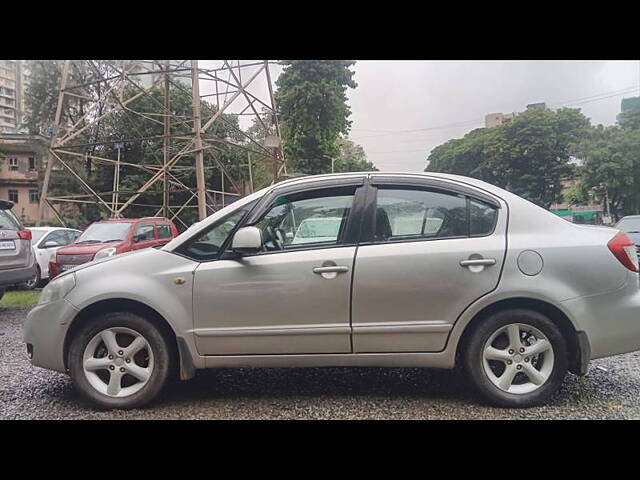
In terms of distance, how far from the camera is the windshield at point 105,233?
9.51m

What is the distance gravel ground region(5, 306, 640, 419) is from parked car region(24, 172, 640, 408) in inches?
7.8

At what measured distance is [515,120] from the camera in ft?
105

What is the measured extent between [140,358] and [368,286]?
5.65 feet

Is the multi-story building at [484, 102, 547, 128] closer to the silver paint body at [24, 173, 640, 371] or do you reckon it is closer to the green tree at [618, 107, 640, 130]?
the green tree at [618, 107, 640, 130]

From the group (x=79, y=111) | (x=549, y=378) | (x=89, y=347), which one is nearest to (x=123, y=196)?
(x=79, y=111)

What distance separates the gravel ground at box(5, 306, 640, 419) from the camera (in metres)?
3.06

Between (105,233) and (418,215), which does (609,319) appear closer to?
(418,215)

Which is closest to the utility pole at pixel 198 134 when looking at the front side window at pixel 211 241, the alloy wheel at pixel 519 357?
the front side window at pixel 211 241

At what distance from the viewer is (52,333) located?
10.5 ft

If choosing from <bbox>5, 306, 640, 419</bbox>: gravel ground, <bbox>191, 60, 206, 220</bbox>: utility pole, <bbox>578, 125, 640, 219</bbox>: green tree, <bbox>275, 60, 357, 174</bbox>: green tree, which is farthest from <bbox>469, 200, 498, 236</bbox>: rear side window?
<bbox>578, 125, 640, 219</bbox>: green tree

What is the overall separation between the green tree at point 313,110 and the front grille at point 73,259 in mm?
11736

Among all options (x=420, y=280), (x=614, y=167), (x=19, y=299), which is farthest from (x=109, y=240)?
(x=614, y=167)
